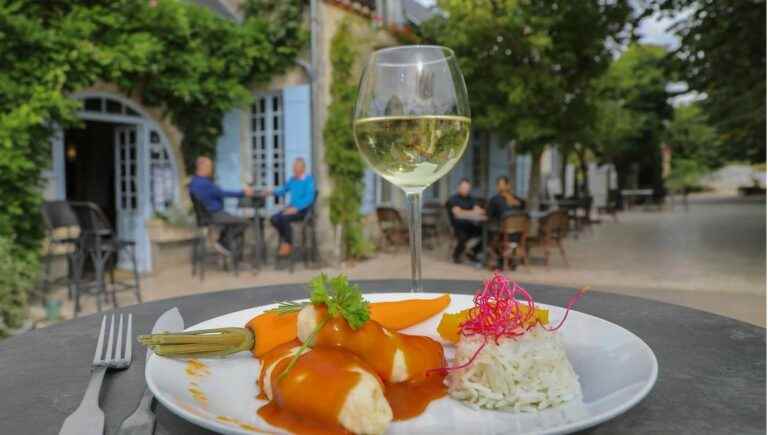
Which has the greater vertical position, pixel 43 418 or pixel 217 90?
pixel 217 90

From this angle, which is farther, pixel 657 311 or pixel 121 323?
pixel 657 311

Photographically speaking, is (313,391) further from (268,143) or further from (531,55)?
(531,55)

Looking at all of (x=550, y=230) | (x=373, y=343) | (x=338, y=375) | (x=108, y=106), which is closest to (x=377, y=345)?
(x=373, y=343)

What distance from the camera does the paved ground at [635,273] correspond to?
6705mm

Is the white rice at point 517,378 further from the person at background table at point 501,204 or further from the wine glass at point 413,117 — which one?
the person at background table at point 501,204

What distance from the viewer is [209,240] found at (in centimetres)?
937

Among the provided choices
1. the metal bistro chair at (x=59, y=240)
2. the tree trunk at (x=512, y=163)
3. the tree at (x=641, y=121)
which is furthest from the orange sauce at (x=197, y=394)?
the tree at (x=641, y=121)

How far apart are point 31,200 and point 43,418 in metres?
6.86

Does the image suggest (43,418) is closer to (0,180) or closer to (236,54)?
(0,180)

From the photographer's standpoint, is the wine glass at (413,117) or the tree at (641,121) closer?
the wine glass at (413,117)

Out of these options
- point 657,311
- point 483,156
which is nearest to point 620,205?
point 483,156

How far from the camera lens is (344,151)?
9.41m

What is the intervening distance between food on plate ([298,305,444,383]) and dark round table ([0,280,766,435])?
17 cm

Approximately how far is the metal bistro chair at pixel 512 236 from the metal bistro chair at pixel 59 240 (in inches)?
213
